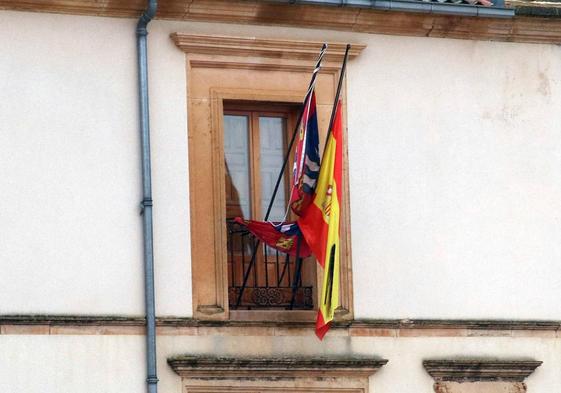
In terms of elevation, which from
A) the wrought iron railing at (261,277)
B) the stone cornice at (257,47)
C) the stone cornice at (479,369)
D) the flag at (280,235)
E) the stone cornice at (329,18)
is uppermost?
the stone cornice at (329,18)

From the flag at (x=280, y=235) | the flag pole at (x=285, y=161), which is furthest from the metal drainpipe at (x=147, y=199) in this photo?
the flag pole at (x=285, y=161)

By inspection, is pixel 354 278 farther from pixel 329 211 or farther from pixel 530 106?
pixel 530 106

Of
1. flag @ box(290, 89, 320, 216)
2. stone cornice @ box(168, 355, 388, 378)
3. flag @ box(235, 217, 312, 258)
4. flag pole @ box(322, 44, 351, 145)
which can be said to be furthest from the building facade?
flag @ box(290, 89, 320, 216)

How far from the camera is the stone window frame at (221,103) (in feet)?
88.6

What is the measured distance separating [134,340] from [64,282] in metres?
0.98

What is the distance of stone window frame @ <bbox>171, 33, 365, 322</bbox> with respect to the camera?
27.0 meters

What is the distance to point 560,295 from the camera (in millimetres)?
28391

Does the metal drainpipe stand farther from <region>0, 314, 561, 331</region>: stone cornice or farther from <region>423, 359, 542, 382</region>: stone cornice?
<region>423, 359, 542, 382</region>: stone cornice

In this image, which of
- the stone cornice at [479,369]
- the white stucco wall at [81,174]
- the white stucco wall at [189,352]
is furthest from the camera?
the stone cornice at [479,369]

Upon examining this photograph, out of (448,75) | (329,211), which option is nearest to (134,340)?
(329,211)

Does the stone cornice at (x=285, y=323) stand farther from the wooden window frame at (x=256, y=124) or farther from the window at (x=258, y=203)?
the wooden window frame at (x=256, y=124)

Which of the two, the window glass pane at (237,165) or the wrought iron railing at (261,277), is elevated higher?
the window glass pane at (237,165)

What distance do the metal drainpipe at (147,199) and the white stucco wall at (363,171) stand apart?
11cm

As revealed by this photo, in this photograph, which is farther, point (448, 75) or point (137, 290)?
point (448, 75)
